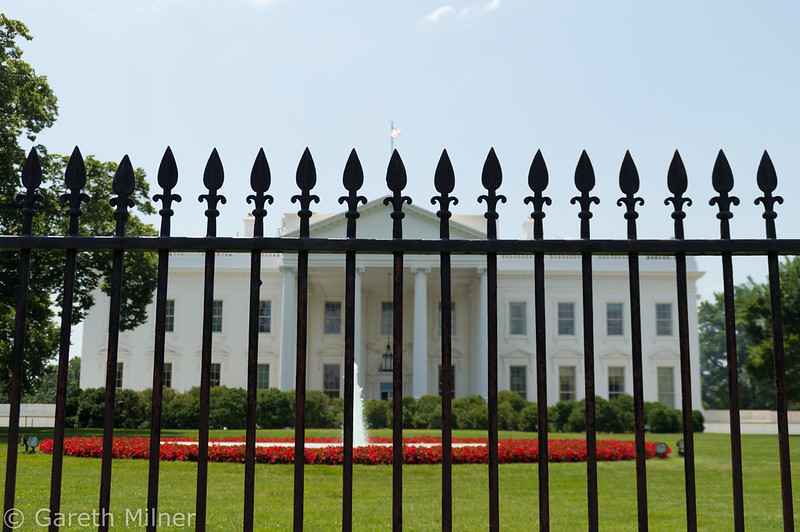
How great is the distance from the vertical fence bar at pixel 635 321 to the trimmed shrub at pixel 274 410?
25365 millimetres

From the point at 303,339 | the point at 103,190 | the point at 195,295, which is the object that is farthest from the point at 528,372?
the point at 303,339

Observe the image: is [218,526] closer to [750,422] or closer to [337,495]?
[337,495]

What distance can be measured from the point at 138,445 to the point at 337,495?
5.33m

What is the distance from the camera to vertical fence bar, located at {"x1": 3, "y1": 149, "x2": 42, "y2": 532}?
114 inches

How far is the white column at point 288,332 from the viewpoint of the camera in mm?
32406

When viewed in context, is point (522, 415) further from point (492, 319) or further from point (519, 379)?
point (492, 319)

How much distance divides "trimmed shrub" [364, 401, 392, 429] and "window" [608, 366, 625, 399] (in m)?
14.8

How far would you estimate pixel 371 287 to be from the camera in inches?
1481

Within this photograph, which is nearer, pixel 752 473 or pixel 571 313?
pixel 752 473

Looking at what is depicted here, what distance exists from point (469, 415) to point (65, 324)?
24939mm

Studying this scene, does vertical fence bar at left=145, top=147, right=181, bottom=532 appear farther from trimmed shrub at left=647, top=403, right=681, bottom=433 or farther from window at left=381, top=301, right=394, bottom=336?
window at left=381, top=301, right=394, bottom=336

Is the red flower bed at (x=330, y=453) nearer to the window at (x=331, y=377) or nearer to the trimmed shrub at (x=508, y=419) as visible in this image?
the trimmed shrub at (x=508, y=419)

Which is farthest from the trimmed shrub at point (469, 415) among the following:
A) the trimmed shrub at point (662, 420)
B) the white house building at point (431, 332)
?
the white house building at point (431, 332)

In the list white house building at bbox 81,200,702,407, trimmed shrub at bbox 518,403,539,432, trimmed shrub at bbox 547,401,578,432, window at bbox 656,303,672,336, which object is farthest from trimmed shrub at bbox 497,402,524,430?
window at bbox 656,303,672,336
